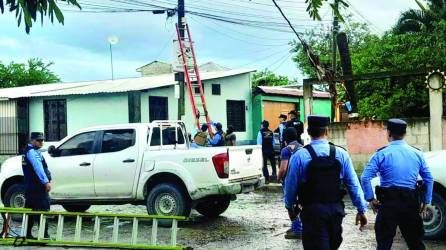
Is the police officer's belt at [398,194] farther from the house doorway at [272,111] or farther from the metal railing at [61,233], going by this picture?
the house doorway at [272,111]

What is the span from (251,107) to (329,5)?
24.1 m

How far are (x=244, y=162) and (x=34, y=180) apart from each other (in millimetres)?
3454

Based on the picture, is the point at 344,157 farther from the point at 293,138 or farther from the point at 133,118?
the point at 133,118

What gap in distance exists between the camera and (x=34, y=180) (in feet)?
27.4

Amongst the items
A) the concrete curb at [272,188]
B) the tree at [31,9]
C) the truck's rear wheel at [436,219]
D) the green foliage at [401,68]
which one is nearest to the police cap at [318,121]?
the tree at [31,9]

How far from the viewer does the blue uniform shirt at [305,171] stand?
473cm

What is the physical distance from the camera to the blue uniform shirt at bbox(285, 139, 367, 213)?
4.73m

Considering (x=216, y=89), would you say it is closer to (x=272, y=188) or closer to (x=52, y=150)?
(x=272, y=188)

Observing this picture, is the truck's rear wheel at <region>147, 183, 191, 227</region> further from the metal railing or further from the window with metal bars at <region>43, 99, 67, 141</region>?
the window with metal bars at <region>43, 99, 67, 141</region>

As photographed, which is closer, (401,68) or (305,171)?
(305,171)

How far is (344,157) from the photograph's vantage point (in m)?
4.84

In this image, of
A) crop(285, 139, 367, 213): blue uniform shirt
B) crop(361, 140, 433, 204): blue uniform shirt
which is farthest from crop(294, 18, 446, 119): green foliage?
crop(285, 139, 367, 213): blue uniform shirt

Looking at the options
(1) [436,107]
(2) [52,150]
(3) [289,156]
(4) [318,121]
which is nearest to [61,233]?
(2) [52,150]

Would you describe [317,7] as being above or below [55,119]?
A: above
